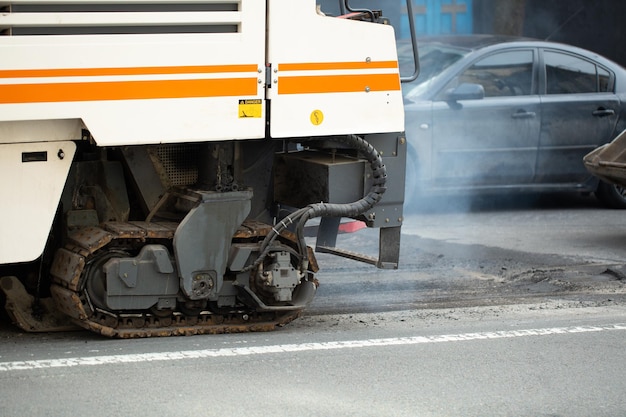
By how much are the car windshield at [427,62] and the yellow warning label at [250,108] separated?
5.43m

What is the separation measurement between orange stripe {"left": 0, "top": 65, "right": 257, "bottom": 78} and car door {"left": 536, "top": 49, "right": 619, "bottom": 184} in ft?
21.2

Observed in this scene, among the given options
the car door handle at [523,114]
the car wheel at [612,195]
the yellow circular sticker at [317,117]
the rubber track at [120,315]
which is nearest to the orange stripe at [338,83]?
the yellow circular sticker at [317,117]

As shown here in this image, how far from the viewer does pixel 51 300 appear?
6.61 metres

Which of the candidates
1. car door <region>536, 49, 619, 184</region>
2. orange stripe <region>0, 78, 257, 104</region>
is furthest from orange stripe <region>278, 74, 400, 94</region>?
car door <region>536, 49, 619, 184</region>

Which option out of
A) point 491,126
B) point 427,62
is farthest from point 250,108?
point 427,62

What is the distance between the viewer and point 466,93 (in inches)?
453

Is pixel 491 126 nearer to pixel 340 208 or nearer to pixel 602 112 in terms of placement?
pixel 602 112

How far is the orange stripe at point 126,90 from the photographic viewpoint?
19.0 feet

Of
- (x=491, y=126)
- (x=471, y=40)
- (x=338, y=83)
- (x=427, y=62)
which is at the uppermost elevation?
(x=338, y=83)

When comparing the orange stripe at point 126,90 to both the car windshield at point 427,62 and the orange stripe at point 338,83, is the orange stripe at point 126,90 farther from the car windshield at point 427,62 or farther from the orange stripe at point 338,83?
the car windshield at point 427,62

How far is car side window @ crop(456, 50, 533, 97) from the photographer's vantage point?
1187 cm

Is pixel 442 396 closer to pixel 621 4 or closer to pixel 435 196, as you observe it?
pixel 435 196

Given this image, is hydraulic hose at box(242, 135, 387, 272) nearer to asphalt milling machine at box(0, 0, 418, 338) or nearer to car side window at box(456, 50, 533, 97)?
asphalt milling machine at box(0, 0, 418, 338)

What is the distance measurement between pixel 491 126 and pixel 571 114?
1002 millimetres
